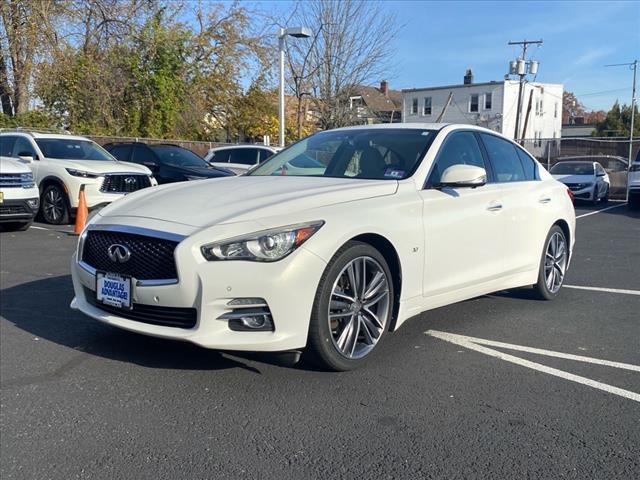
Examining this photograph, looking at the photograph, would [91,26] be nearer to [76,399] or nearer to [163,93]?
[163,93]

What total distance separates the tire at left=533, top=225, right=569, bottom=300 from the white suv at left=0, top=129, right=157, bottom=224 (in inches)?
309

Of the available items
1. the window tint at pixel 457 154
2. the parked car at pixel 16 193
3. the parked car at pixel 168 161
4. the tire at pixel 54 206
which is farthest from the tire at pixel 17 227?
the window tint at pixel 457 154

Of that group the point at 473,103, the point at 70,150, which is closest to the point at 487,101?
the point at 473,103

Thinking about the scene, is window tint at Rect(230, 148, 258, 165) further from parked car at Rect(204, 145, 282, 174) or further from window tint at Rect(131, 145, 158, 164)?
window tint at Rect(131, 145, 158, 164)

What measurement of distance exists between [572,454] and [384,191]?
6.70 ft

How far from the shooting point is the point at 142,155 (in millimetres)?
14867

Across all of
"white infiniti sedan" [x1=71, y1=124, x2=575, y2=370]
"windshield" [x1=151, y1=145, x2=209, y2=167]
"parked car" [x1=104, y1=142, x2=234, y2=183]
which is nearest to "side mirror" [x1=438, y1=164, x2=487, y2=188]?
"white infiniti sedan" [x1=71, y1=124, x2=575, y2=370]

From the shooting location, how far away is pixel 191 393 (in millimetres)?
3697

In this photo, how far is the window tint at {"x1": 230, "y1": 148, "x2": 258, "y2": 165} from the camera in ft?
54.5

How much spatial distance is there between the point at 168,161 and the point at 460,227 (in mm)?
11087

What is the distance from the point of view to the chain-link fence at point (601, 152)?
76.8 ft

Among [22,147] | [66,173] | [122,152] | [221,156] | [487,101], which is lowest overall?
[66,173]

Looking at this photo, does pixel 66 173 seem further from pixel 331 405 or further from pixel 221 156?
pixel 331 405

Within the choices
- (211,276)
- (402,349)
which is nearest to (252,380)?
(211,276)
